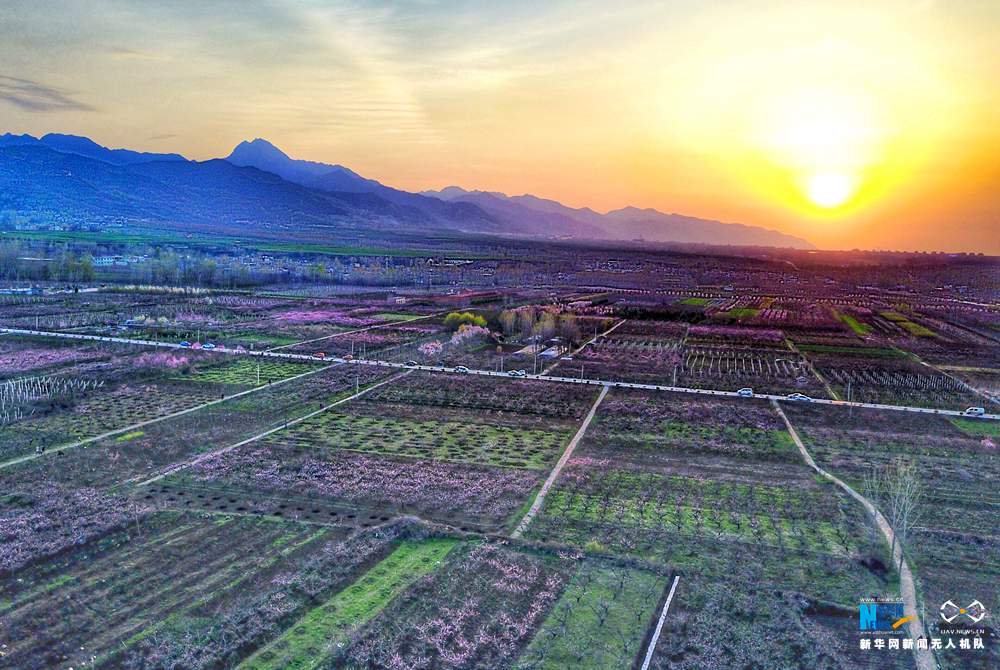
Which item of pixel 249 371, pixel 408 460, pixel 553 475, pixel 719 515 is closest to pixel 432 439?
pixel 408 460

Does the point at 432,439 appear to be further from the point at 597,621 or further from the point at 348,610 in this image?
the point at 597,621

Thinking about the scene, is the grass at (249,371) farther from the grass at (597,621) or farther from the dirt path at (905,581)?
the dirt path at (905,581)

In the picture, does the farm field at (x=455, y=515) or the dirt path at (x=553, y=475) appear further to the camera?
the dirt path at (x=553, y=475)

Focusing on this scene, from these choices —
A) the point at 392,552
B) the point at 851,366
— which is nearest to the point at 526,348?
the point at 851,366

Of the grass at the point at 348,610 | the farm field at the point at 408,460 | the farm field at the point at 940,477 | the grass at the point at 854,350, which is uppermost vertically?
the grass at the point at 854,350

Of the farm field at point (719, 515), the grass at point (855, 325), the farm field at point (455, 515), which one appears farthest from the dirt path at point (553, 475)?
the grass at point (855, 325)

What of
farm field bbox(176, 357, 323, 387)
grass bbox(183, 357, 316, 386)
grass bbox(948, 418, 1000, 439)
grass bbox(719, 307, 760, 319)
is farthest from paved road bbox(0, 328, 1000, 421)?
grass bbox(719, 307, 760, 319)

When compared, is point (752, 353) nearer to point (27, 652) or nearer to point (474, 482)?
point (474, 482)
